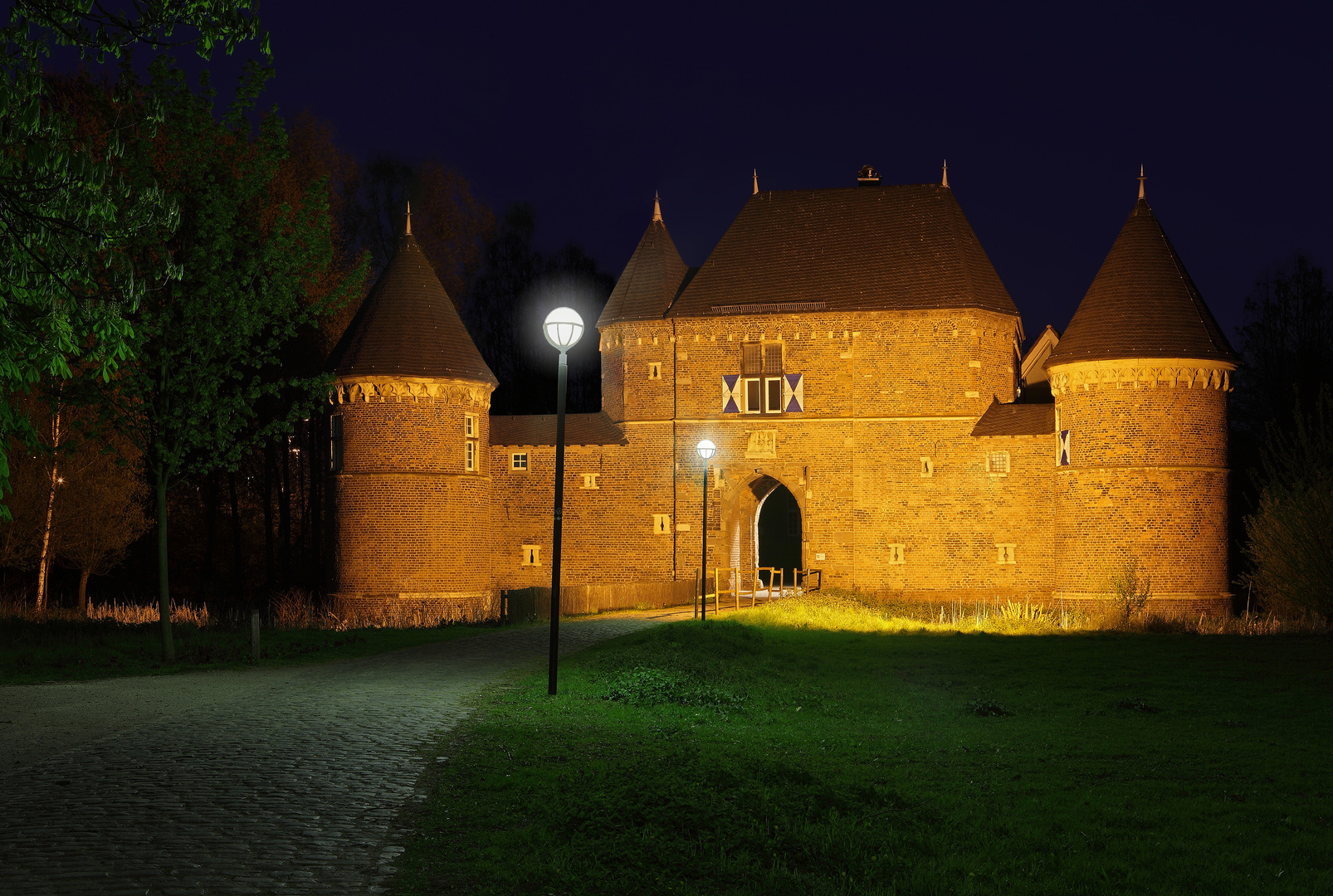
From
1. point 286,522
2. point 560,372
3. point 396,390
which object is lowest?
point 286,522

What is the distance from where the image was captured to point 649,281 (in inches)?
1323

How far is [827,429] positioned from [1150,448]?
8133mm

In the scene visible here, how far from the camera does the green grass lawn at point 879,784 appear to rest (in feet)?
20.3

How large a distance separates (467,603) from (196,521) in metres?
13.2

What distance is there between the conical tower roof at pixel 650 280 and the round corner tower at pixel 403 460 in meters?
5.13

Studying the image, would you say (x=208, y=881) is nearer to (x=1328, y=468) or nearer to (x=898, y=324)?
(x=1328, y=468)

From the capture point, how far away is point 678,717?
10828mm

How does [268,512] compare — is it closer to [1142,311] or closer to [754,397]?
[754,397]

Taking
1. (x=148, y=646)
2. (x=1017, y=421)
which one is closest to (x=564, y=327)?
(x=148, y=646)

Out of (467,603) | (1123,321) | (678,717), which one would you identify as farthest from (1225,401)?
(678,717)

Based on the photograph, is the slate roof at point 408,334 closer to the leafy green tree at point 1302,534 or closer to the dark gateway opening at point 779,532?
the dark gateway opening at point 779,532

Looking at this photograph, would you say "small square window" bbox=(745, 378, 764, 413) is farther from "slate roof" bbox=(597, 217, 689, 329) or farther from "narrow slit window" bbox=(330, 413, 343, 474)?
"narrow slit window" bbox=(330, 413, 343, 474)

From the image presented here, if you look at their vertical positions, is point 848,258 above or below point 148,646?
above

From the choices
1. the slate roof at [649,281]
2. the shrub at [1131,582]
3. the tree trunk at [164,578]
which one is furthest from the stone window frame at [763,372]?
the tree trunk at [164,578]
